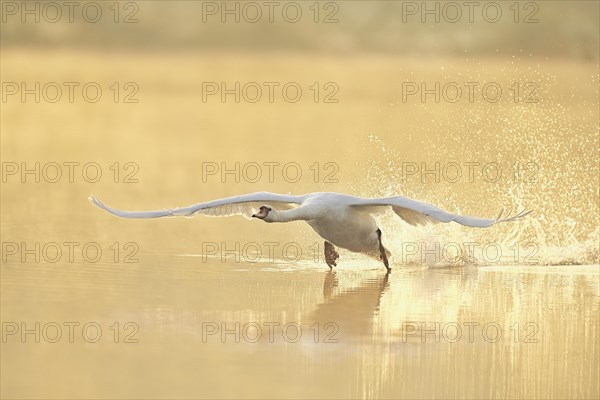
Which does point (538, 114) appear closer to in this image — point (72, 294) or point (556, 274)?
point (556, 274)

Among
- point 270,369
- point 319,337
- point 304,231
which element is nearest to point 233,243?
point 304,231

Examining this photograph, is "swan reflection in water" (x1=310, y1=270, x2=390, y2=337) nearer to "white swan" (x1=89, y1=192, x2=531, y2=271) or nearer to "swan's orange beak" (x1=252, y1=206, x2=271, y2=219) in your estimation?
"white swan" (x1=89, y1=192, x2=531, y2=271)

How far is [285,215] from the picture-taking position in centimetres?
1953

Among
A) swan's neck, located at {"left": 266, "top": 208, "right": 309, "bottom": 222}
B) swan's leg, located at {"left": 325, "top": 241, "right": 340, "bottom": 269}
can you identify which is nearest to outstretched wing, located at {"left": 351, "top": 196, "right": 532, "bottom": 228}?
swan's neck, located at {"left": 266, "top": 208, "right": 309, "bottom": 222}

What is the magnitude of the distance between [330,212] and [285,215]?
63 cm

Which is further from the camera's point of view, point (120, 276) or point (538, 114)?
point (538, 114)

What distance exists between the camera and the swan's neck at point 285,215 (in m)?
19.5

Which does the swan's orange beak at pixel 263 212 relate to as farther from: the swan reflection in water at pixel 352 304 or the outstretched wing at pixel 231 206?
the swan reflection in water at pixel 352 304

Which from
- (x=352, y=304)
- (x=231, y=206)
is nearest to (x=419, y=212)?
(x=352, y=304)

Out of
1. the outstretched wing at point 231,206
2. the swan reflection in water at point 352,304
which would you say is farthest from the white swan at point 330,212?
the swan reflection in water at point 352,304

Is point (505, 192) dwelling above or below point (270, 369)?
above

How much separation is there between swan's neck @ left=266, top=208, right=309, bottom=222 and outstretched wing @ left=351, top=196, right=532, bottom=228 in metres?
0.69

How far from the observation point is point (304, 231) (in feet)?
78.3

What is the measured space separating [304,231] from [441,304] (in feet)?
17.8
